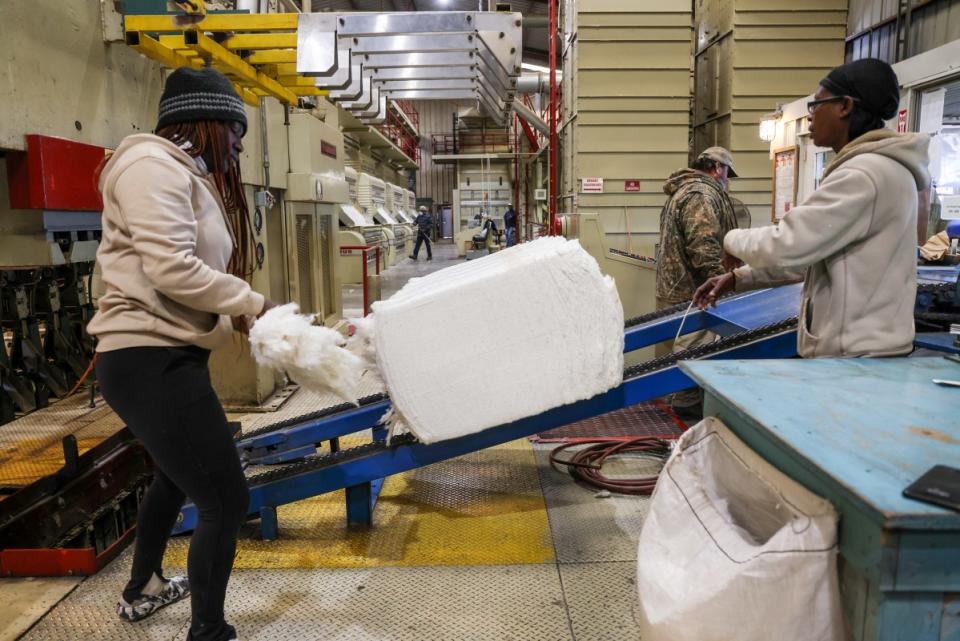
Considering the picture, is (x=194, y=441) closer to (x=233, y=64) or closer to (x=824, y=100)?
(x=824, y=100)

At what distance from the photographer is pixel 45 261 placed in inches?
104

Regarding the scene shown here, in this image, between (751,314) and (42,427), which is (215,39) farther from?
(751,314)

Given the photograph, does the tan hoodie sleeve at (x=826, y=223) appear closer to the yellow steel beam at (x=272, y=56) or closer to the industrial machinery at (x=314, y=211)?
the yellow steel beam at (x=272, y=56)

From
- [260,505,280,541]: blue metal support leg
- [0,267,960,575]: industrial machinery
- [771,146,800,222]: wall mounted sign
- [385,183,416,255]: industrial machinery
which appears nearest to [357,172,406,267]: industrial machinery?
[385,183,416,255]: industrial machinery

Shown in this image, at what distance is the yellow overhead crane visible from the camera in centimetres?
326

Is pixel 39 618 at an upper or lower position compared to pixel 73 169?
lower

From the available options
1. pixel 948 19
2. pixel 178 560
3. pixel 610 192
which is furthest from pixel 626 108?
pixel 178 560

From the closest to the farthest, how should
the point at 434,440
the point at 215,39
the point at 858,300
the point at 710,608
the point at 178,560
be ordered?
the point at 710,608 → the point at 858,300 → the point at 434,440 → the point at 178,560 → the point at 215,39

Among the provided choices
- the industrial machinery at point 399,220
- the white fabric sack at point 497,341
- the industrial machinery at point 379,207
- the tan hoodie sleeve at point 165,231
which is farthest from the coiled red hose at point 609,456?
the industrial machinery at point 399,220

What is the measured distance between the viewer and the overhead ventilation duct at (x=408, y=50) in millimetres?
3959

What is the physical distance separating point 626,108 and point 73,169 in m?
5.90

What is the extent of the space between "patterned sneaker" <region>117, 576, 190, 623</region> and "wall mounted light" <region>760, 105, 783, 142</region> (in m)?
6.52

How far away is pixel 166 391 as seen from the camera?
5.74 feet

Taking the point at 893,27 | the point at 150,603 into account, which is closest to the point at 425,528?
the point at 150,603
